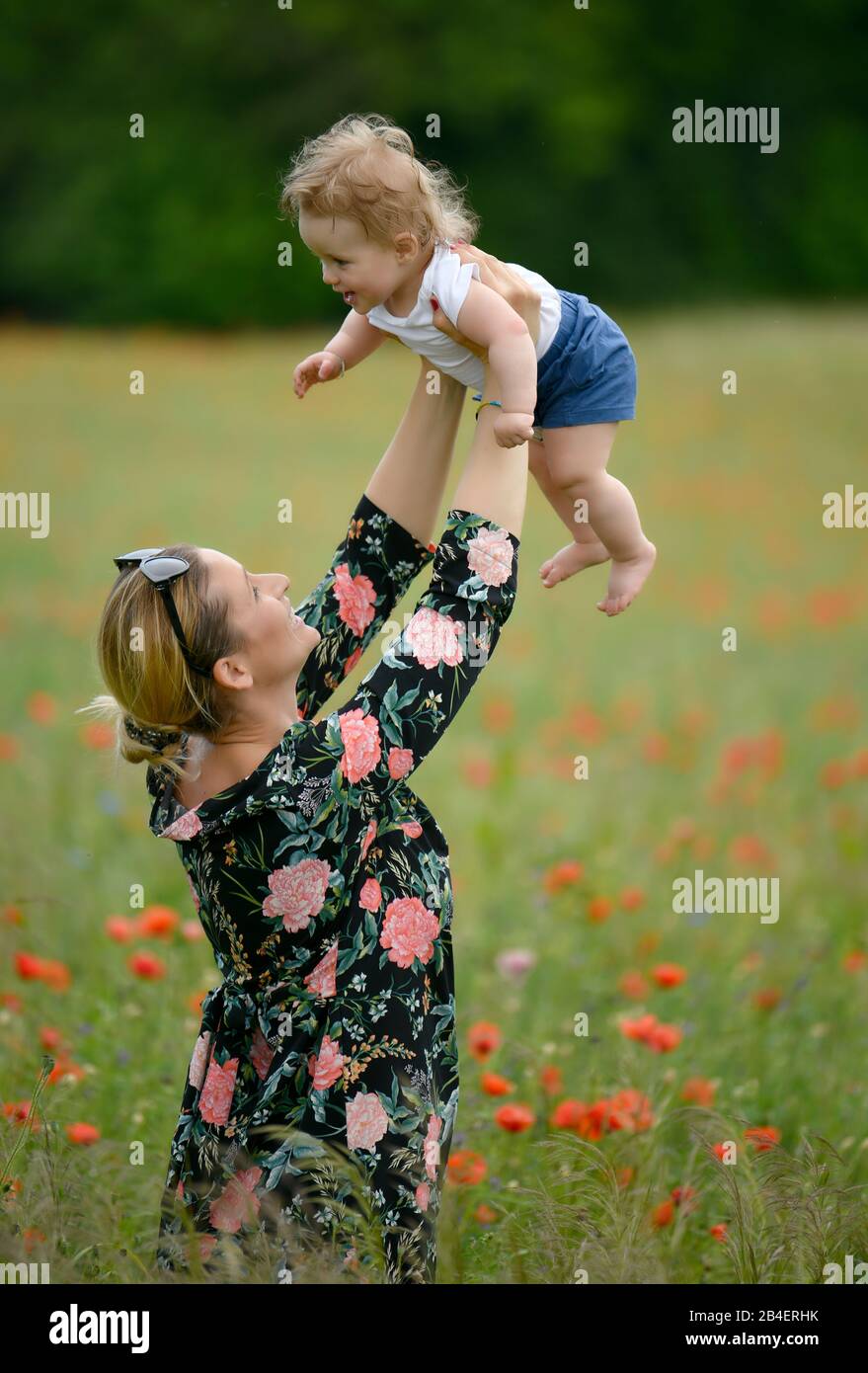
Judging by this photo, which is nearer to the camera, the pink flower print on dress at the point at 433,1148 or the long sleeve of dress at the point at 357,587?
the pink flower print on dress at the point at 433,1148

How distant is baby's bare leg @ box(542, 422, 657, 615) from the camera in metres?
2.14

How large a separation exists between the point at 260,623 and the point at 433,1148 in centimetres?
73

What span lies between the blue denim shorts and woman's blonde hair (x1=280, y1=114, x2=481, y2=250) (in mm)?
215

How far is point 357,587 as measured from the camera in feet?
7.22

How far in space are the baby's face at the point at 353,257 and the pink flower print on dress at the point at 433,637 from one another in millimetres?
463

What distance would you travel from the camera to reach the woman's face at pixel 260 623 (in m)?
1.89

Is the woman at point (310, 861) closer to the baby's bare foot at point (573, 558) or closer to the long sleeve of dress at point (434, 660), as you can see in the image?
the long sleeve of dress at point (434, 660)

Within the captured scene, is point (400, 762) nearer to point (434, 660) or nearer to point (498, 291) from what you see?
point (434, 660)

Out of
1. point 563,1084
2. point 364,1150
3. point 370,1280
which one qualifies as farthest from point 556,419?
point 563,1084

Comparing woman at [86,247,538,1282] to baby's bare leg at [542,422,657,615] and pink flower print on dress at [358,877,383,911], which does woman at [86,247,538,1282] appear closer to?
pink flower print on dress at [358,877,383,911]

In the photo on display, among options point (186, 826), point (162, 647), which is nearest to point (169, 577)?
point (162, 647)

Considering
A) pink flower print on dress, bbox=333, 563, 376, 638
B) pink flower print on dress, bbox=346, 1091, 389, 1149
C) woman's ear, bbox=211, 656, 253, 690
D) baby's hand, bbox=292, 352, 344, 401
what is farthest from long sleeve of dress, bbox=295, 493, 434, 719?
pink flower print on dress, bbox=346, 1091, 389, 1149

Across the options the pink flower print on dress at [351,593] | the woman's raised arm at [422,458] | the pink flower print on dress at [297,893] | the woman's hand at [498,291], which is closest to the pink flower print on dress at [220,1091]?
the pink flower print on dress at [297,893]

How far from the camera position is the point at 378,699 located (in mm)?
1837
